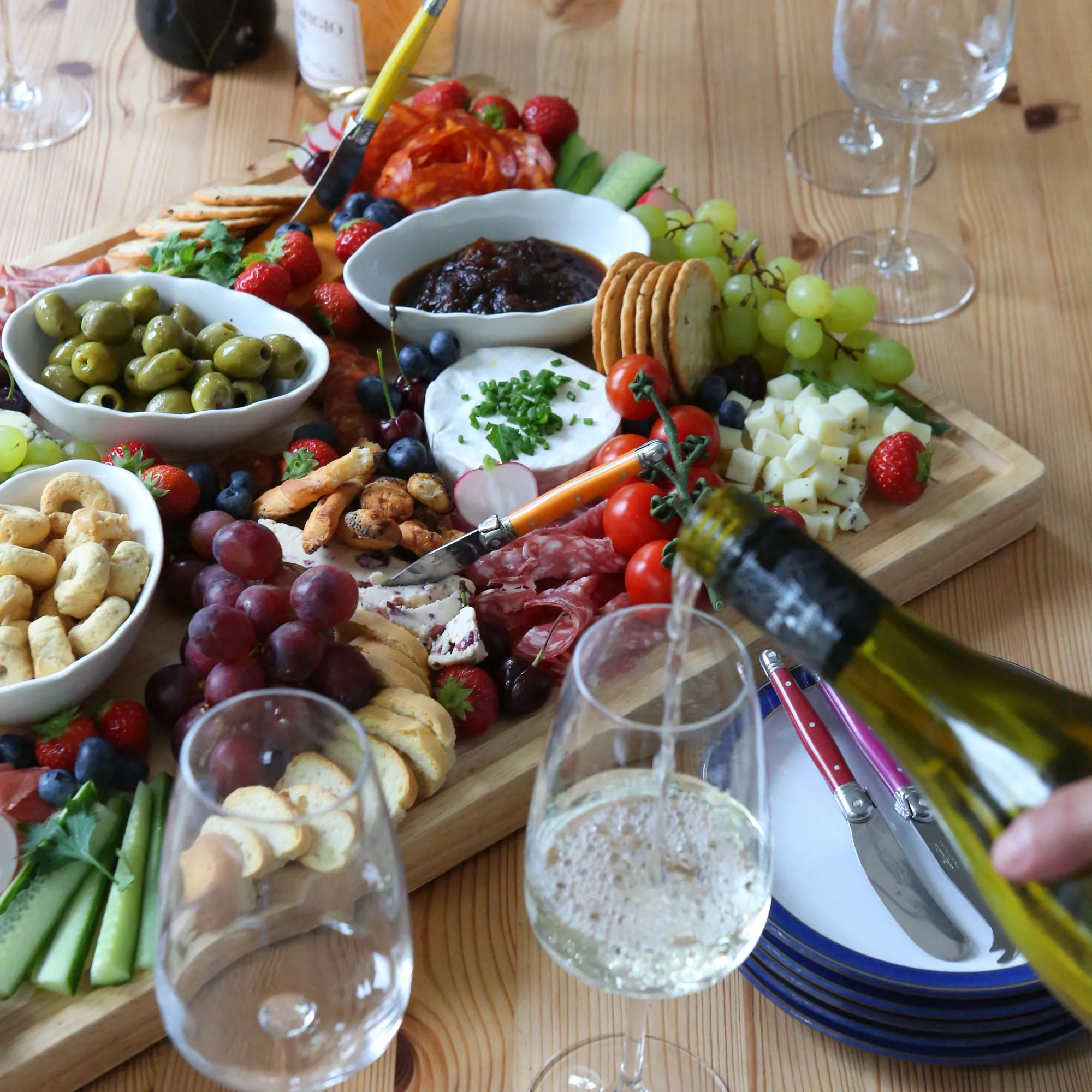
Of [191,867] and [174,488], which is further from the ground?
[191,867]

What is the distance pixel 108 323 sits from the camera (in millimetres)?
1431

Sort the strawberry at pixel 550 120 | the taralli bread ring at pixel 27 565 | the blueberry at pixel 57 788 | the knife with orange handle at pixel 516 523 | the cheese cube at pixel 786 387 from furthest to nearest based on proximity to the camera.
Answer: the strawberry at pixel 550 120
the cheese cube at pixel 786 387
the knife with orange handle at pixel 516 523
the taralli bread ring at pixel 27 565
the blueberry at pixel 57 788

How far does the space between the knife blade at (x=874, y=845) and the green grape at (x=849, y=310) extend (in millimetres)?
578

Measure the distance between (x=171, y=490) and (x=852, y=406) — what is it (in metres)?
0.72

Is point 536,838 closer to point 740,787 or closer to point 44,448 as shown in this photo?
point 740,787

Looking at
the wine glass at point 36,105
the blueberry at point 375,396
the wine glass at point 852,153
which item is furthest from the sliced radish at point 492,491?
the wine glass at point 36,105

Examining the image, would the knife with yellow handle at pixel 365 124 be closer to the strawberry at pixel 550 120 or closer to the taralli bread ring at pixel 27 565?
the strawberry at pixel 550 120

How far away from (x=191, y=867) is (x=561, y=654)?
21.7 inches

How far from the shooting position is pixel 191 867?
70 centimetres

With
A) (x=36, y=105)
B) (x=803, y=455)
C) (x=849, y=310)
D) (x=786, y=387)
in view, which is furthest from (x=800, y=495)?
(x=36, y=105)

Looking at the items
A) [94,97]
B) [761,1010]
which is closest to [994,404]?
[761,1010]

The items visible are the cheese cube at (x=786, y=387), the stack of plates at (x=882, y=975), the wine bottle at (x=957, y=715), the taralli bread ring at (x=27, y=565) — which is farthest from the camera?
the cheese cube at (x=786, y=387)

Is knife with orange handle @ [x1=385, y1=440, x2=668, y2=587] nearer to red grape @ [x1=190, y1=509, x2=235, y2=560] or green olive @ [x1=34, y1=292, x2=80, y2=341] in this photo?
red grape @ [x1=190, y1=509, x2=235, y2=560]

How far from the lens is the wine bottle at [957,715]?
678 millimetres
